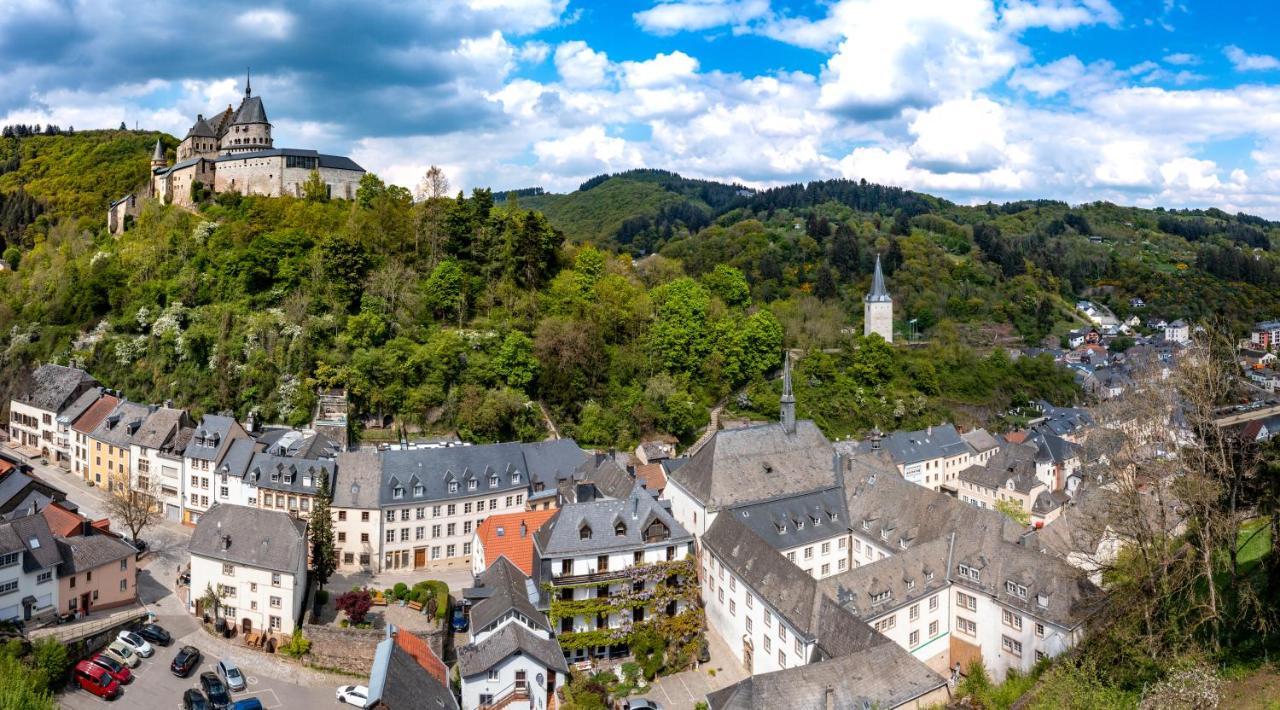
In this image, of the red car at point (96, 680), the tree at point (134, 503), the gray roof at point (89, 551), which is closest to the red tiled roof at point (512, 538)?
the red car at point (96, 680)

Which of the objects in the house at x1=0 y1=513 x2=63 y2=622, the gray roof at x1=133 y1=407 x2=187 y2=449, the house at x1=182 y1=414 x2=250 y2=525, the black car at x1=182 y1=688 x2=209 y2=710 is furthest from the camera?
the gray roof at x1=133 y1=407 x2=187 y2=449

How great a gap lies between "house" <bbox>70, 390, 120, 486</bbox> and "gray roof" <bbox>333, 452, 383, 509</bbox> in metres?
20.1

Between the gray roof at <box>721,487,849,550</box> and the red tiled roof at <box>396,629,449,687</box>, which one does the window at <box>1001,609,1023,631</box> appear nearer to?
the gray roof at <box>721,487,849,550</box>

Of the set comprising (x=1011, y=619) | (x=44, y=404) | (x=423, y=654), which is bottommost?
(x=423, y=654)

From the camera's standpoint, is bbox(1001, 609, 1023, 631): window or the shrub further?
the shrub

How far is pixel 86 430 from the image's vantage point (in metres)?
48.1

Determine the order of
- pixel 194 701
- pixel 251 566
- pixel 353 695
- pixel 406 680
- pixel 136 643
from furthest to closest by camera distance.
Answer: pixel 251 566, pixel 136 643, pixel 353 695, pixel 194 701, pixel 406 680

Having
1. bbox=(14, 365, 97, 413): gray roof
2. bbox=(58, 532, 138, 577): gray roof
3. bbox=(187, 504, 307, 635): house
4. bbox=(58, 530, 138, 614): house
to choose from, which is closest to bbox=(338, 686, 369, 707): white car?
bbox=(187, 504, 307, 635): house

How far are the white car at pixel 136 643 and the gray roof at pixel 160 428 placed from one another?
17.2 m

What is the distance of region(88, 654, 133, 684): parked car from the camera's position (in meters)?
26.8

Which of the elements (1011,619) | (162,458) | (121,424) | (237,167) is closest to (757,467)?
(1011,619)

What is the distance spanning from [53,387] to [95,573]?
1137 inches

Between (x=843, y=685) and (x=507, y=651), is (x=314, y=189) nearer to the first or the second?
(x=507, y=651)

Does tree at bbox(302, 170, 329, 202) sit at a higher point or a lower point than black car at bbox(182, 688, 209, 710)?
higher
